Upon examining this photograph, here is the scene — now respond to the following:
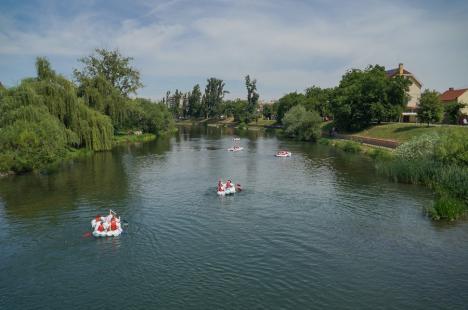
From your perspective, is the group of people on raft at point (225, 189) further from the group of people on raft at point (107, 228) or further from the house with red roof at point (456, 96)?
the house with red roof at point (456, 96)

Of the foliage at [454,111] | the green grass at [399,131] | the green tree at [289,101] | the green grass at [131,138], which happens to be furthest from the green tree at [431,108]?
the green tree at [289,101]

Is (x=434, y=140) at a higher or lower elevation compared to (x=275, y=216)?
higher

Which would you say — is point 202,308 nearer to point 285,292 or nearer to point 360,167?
point 285,292

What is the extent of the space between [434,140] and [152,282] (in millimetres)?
A: 39088

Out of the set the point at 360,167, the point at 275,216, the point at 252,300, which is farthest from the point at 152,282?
the point at 360,167

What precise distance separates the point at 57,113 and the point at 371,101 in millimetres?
71847

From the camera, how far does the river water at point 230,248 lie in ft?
66.6

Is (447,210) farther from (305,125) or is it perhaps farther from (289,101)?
(289,101)

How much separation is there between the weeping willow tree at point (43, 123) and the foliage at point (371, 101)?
61.3 meters

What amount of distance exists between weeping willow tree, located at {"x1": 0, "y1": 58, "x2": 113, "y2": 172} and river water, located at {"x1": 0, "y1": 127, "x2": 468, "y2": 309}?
4.63 meters

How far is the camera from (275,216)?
33438 millimetres

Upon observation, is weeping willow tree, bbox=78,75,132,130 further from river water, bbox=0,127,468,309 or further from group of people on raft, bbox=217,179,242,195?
group of people on raft, bbox=217,179,242,195

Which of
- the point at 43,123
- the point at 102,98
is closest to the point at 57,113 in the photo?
the point at 43,123

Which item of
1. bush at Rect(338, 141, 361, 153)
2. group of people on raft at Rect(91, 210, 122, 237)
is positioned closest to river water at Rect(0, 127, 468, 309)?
group of people on raft at Rect(91, 210, 122, 237)
